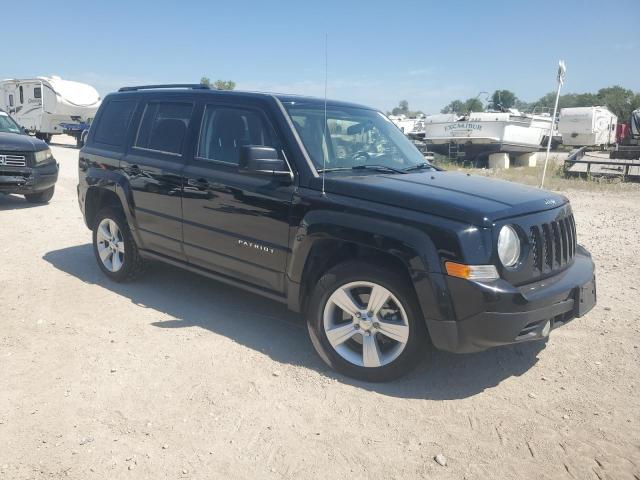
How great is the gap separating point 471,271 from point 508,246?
1.11ft

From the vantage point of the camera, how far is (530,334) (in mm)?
3260

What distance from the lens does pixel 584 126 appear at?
82.7ft

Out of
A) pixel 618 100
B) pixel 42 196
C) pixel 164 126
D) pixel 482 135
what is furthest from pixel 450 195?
pixel 618 100

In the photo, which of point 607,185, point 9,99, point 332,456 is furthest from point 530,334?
point 9,99

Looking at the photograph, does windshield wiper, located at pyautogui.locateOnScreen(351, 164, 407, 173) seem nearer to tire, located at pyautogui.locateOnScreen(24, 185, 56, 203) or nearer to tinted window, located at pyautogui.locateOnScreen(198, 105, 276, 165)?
tinted window, located at pyautogui.locateOnScreen(198, 105, 276, 165)

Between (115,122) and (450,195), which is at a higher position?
(115,122)

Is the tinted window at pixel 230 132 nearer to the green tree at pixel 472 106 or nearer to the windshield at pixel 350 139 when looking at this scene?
the windshield at pixel 350 139

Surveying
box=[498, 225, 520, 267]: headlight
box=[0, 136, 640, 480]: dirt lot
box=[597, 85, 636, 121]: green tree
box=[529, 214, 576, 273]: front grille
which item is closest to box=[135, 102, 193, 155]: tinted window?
box=[0, 136, 640, 480]: dirt lot

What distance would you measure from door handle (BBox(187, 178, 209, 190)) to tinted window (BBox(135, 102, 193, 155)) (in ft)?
1.24

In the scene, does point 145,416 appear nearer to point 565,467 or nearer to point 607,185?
point 565,467

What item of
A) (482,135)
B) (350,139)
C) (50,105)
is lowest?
(350,139)

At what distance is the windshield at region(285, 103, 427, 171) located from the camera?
3.98 metres

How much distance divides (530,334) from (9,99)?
30.3m

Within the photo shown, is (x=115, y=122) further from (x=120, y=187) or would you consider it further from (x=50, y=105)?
(x=50, y=105)
